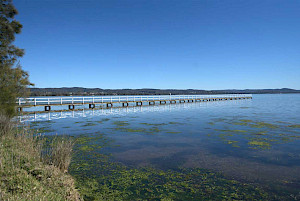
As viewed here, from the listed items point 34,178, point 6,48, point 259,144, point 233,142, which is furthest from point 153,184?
point 6,48

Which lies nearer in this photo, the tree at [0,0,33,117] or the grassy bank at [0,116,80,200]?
the grassy bank at [0,116,80,200]

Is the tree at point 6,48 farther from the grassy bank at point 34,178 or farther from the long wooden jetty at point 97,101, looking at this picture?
the grassy bank at point 34,178

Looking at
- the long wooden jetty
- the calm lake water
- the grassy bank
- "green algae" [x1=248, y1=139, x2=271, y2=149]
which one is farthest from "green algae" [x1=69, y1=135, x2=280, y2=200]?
the long wooden jetty

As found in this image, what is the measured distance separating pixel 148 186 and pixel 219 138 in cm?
745

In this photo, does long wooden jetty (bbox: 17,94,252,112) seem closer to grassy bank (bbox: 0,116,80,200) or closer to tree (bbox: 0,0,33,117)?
tree (bbox: 0,0,33,117)

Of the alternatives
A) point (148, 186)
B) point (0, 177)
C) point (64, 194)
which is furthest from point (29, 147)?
point (148, 186)

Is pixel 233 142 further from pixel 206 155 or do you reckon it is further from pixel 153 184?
pixel 153 184

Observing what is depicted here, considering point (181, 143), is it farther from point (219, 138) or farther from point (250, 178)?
point (250, 178)

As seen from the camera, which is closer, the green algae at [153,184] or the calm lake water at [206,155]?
the green algae at [153,184]

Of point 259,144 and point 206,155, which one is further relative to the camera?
point 259,144

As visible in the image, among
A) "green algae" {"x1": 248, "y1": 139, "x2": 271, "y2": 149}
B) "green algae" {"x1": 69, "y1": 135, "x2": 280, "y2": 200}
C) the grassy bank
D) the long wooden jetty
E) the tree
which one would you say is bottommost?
"green algae" {"x1": 69, "y1": 135, "x2": 280, "y2": 200}

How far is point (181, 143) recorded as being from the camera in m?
11.1

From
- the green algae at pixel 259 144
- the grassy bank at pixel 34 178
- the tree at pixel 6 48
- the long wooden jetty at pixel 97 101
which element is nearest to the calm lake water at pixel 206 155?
the green algae at pixel 259 144

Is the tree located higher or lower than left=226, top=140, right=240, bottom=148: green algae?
higher
